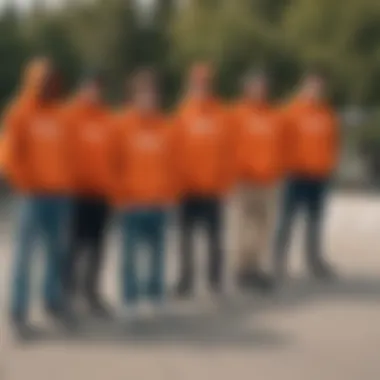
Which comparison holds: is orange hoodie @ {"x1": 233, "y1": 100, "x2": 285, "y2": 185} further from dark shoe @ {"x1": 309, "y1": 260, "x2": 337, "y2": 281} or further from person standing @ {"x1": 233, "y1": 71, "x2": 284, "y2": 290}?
dark shoe @ {"x1": 309, "y1": 260, "x2": 337, "y2": 281}

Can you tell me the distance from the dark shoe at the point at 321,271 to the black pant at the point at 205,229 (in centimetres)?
133

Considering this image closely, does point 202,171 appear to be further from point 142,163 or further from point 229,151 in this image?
point 142,163

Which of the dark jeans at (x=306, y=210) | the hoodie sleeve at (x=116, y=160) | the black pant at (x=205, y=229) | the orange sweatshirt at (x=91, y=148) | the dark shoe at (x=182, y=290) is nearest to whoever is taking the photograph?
the orange sweatshirt at (x=91, y=148)

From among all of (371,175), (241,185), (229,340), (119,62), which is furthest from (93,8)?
(229,340)

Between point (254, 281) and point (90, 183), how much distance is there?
2237mm

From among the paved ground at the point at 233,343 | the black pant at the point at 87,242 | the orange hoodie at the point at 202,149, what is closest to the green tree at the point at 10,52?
the paved ground at the point at 233,343

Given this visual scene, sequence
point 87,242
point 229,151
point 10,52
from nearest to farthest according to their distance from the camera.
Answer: point 87,242
point 229,151
point 10,52

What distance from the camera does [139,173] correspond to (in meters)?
8.55

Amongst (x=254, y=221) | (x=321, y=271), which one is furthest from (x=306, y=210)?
(x=254, y=221)

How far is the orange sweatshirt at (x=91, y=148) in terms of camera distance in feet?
27.6

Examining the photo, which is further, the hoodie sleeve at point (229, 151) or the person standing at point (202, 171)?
the hoodie sleeve at point (229, 151)

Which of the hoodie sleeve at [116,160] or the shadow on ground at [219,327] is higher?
the hoodie sleeve at [116,160]

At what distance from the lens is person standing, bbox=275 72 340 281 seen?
408 inches

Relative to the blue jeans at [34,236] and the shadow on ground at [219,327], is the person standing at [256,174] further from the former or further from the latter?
the blue jeans at [34,236]
